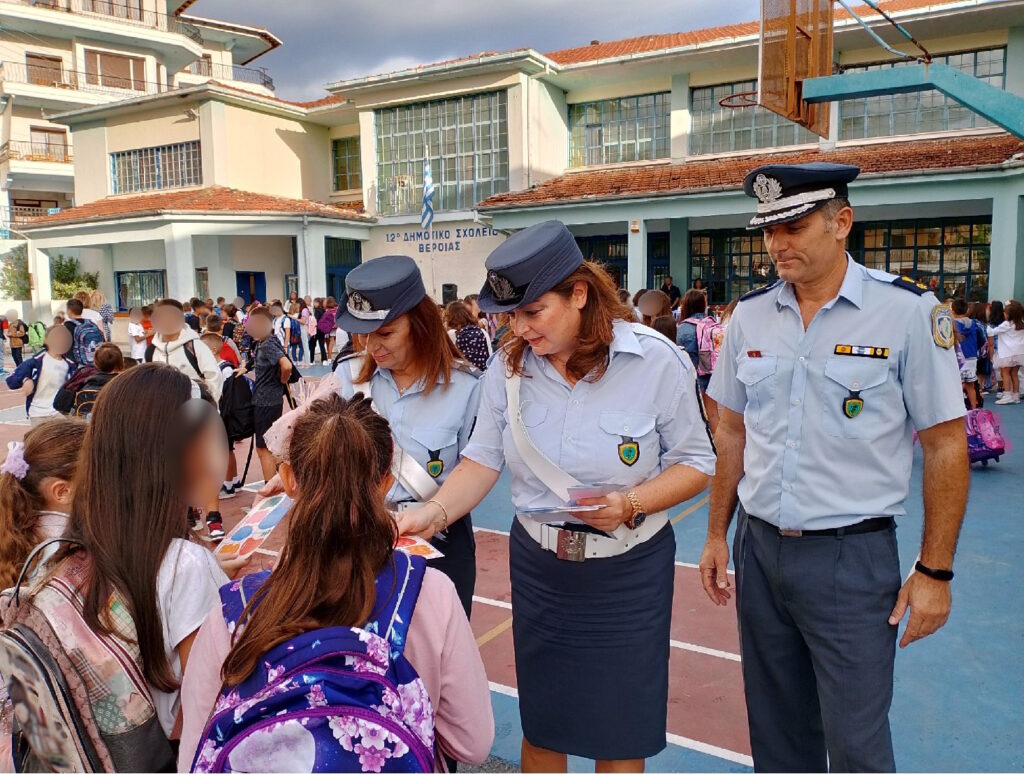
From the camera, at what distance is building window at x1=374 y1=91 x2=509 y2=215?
2047cm

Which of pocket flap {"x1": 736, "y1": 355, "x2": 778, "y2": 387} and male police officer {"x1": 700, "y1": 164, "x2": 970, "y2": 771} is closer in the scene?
male police officer {"x1": 700, "y1": 164, "x2": 970, "y2": 771}

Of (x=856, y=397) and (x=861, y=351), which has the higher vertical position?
(x=861, y=351)

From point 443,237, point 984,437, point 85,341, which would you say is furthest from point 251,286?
point 984,437

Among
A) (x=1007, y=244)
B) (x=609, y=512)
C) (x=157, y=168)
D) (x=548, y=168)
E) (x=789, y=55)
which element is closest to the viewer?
(x=609, y=512)

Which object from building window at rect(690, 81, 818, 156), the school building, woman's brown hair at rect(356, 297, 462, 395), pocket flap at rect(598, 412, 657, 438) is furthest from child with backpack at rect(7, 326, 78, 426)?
building window at rect(690, 81, 818, 156)

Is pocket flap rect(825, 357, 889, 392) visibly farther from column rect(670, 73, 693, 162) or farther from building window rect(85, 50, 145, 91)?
building window rect(85, 50, 145, 91)

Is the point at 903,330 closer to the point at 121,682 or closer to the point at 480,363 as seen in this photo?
the point at 121,682

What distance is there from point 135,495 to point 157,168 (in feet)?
85.0

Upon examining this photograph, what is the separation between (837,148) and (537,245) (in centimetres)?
1723

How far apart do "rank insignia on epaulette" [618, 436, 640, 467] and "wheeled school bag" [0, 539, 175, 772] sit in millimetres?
1390

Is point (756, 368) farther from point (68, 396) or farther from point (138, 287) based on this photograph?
point (138, 287)

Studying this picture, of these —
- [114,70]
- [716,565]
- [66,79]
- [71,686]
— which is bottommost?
[716,565]

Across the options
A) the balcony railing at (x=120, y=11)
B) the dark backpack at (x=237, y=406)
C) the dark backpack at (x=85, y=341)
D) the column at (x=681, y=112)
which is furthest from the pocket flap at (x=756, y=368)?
the balcony railing at (x=120, y=11)

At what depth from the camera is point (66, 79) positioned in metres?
31.3
